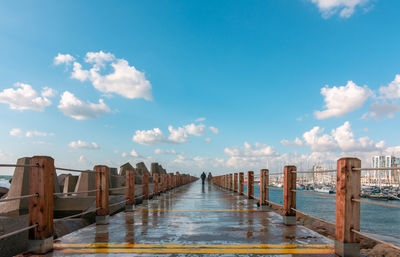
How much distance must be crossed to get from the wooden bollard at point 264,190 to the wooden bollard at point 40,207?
622 centimetres

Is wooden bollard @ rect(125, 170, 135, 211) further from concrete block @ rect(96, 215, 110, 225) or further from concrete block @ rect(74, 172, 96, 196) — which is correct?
concrete block @ rect(74, 172, 96, 196)

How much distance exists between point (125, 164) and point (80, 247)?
35111 millimetres

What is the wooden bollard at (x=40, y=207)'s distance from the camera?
13.8ft

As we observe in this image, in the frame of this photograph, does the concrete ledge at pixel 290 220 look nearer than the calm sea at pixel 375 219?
Yes

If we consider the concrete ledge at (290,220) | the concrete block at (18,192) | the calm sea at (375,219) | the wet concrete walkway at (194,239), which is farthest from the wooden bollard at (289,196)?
the calm sea at (375,219)

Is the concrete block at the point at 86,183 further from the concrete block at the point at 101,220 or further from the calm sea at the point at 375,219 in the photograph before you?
the calm sea at the point at 375,219

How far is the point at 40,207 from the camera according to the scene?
426 centimetres

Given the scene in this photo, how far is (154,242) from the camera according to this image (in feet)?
15.5

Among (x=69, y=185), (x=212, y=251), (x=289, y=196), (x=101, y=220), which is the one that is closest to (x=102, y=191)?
(x=101, y=220)

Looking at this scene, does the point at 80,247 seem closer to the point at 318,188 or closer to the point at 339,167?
the point at 339,167

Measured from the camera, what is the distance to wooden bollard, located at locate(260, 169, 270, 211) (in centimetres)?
891

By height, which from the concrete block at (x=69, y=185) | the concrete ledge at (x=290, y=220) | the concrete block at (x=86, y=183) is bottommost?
the concrete block at (x=69, y=185)

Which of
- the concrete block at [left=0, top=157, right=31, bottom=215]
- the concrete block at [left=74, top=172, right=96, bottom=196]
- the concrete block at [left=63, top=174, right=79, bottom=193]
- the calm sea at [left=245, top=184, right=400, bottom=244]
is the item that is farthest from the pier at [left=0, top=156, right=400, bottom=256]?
the calm sea at [left=245, top=184, right=400, bottom=244]

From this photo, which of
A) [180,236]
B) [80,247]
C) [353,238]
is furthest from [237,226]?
[80,247]
